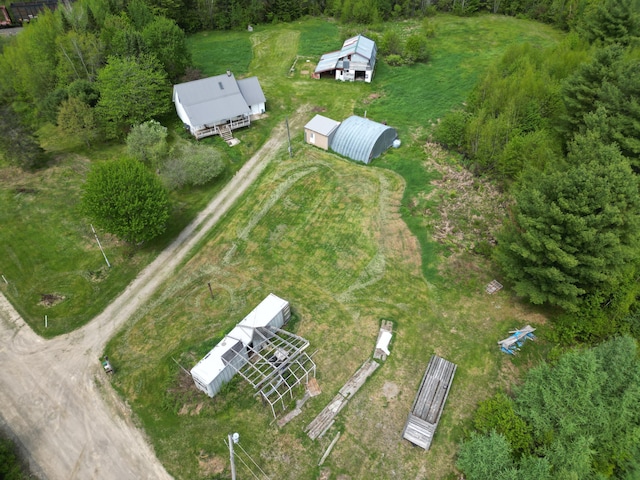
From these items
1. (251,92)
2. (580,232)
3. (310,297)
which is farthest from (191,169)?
(580,232)

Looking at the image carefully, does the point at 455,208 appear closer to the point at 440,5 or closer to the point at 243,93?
the point at 243,93

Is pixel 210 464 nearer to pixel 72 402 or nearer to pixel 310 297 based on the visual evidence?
pixel 72 402

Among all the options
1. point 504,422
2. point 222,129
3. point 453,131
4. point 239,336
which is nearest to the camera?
point 504,422

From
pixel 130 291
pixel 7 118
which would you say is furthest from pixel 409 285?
pixel 7 118

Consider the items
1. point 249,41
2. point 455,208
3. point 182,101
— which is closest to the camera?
point 455,208

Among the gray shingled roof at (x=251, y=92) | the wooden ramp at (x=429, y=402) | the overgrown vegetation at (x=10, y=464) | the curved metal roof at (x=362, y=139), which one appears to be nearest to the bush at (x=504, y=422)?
the wooden ramp at (x=429, y=402)
